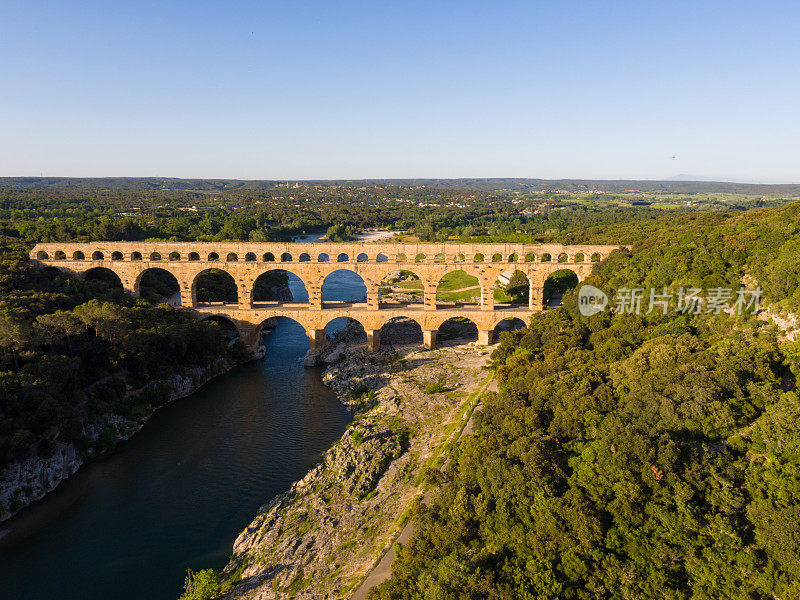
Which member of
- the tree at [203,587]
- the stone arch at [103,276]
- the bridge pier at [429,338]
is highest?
the stone arch at [103,276]

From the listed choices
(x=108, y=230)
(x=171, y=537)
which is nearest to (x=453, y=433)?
(x=171, y=537)

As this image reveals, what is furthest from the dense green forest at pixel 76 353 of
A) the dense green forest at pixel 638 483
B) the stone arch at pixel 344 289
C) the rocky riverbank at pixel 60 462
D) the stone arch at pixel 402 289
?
the dense green forest at pixel 638 483

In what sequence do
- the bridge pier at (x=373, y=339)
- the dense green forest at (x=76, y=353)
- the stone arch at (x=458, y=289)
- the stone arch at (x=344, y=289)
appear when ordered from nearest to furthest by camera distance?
the dense green forest at (x=76, y=353)
the bridge pier at (x=373, y=339)
the stone arch at (x=458, y=289)
the stone arch at (x=344, y=289)

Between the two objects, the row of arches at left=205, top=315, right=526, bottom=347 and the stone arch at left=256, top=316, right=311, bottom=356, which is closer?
the row of arches at left=205, top=315, right=526, bottom=347

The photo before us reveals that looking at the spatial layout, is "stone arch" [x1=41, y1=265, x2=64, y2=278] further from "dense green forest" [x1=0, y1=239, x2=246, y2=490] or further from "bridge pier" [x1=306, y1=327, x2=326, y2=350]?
"bridge pier" [x1=306, y1=327, x2=326, y2=350]

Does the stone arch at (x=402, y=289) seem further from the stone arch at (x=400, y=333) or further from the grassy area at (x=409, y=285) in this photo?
the stone arch at (x=400, y=333)

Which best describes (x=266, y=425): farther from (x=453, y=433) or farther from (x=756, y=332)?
(x=756, y=332)

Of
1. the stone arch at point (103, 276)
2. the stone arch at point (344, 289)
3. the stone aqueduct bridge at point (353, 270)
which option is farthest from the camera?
the stone arch at point (344, 289)

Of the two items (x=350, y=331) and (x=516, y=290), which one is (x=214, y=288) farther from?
(x=516, y=290)

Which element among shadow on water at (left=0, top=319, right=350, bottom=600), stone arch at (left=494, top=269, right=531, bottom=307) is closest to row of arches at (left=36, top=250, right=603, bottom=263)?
stone arch at (left=494, top=269, right=531, bottom=307)
